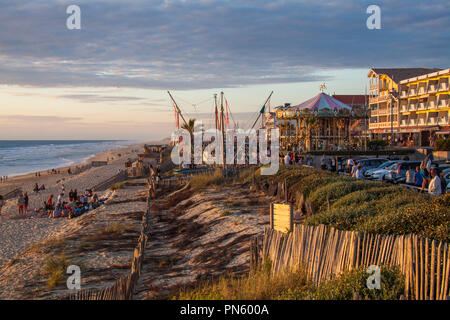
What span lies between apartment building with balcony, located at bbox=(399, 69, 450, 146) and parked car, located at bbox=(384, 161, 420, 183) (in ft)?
86.1

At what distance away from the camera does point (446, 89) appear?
51.3 meters

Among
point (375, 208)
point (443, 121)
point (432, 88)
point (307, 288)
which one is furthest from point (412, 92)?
point (307, 288)

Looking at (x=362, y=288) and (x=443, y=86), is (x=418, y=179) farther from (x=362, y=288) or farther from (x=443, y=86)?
(x=443, y=86)

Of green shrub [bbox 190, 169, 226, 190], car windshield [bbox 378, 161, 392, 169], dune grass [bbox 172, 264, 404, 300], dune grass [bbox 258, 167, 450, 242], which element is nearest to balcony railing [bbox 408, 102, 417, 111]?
car windshield [bbox 378, 161, 392, 169]

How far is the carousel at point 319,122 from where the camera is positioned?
135ft

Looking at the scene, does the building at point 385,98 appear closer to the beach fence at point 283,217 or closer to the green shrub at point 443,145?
the green shrub at point 443,145

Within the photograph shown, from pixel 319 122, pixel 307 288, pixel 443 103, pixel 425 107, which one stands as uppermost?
pixel 443 103

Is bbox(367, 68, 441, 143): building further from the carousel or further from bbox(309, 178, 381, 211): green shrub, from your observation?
bbox(309, 178, 381, 211): green shrub

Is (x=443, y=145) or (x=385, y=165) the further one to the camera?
(x=443, y=145)

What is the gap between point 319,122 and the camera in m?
43.7

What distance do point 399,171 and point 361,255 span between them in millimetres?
17525
